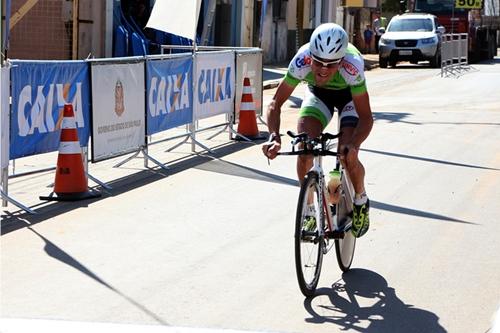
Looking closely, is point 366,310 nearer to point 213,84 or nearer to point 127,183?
point 127,183

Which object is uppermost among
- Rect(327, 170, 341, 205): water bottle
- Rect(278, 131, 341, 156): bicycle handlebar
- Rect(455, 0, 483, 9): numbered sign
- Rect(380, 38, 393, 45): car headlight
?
Rect(455, 0, 483, 9): numbered sign

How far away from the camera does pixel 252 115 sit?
1606cm

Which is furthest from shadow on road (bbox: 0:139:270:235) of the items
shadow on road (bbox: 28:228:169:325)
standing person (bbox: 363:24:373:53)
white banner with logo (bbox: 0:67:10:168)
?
standing person (bbox: 363:24:373:53)

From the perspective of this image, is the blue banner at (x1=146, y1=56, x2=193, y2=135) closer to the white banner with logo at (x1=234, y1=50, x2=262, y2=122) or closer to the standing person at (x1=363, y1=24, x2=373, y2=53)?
the white banner with logo at (x1=234, y1=50, x2=262, y2=122)

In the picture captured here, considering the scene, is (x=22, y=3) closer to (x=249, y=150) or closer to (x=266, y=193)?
(x=249, y=150)

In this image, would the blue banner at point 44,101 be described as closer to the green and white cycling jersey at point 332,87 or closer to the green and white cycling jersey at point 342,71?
the green and white cycling jersey at point 332,87

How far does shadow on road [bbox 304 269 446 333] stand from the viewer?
6352 millimetres

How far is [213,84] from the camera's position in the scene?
15.4 metres

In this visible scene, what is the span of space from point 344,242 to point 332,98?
40.7 inches

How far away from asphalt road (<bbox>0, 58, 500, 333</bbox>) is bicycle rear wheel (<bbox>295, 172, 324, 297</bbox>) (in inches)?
6.5

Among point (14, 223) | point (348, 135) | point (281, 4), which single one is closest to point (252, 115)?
point (14, 223)

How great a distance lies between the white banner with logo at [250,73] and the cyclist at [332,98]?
892 centimetres

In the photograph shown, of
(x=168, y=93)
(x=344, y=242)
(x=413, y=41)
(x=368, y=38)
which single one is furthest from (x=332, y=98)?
(x=368, y=38)

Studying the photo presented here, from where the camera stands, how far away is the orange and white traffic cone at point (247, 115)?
52.3 feet
